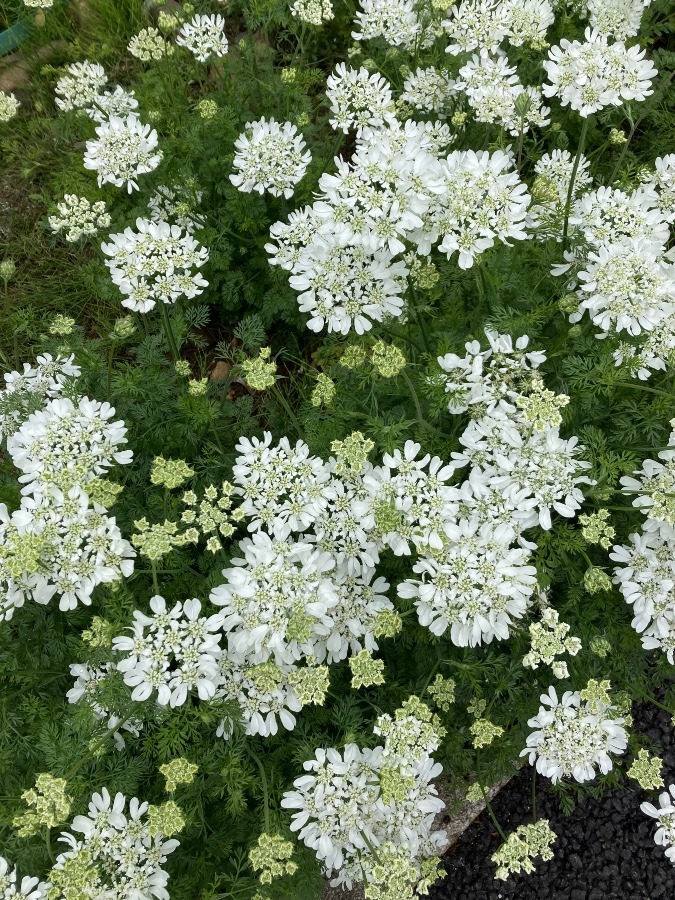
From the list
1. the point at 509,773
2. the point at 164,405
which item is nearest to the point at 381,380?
the point at 164,405

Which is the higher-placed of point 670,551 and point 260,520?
point 260,520

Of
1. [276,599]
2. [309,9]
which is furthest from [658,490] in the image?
[309,9]

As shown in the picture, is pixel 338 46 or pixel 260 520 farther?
pixel 338 46

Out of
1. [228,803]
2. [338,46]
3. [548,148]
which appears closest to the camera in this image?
[228,803]

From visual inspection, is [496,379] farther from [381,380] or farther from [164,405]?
[164,405]

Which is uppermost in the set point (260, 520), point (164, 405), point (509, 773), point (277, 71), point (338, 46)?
point (338, 46)

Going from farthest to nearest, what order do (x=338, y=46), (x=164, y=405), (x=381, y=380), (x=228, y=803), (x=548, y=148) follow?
(x=338, y=46) → (x=548, y=148) → (x=164, y=405) → (x=381, y=380) → (x=228, y=803)
